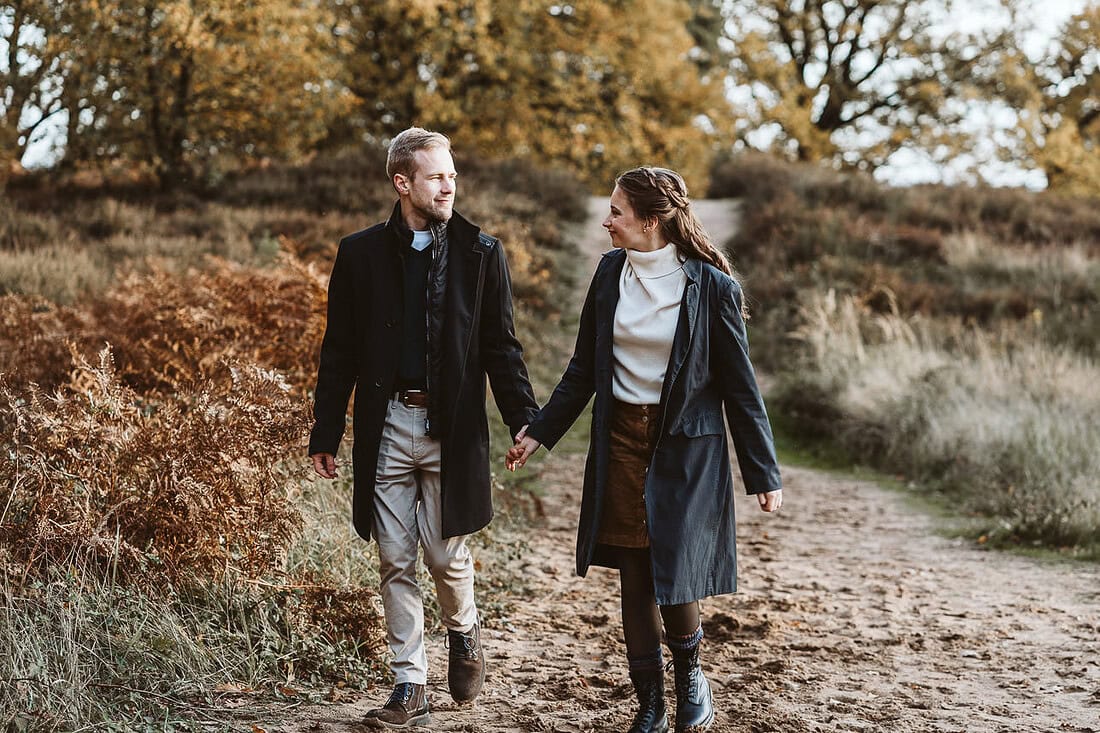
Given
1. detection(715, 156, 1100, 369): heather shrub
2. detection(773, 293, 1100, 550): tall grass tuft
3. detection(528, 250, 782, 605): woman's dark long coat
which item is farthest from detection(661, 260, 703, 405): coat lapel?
detection(715, 156, 1100, 369): heather shrub

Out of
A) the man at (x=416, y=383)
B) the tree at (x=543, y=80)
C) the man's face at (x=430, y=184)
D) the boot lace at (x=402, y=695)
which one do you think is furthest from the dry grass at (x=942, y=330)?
the man's face at (x=430, y=184)

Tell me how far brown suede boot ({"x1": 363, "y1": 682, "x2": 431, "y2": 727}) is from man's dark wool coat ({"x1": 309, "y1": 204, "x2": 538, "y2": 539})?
1.79 feet

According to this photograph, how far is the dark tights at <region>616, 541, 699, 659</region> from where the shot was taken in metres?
3.78

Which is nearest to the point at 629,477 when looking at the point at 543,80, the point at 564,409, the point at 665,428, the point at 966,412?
the point at 665,428

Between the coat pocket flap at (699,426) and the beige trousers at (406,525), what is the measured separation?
2.82 feet

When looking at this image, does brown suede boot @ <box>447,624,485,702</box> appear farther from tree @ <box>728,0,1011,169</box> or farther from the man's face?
tree @ <box>728,0,1011,169</box>

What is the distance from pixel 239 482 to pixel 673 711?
6.00 ft

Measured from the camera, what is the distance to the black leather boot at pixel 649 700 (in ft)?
12.3

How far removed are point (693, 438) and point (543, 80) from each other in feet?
64.6

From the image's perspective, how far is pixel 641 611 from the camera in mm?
3785

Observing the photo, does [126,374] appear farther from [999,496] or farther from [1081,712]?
[999,496]

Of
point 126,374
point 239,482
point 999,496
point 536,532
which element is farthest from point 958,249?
point 239,482

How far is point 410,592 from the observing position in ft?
12.8

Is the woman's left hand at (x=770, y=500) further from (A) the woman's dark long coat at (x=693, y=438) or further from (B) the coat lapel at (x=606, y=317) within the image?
(B) the coat lapel at (x=606, y=317)
